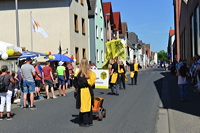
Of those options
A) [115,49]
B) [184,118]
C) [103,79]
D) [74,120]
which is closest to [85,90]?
[74,120]

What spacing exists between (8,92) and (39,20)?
17.7 meters

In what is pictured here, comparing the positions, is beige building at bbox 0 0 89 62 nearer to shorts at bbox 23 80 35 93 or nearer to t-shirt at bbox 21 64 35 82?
shorts at bbox 23 80 35 93

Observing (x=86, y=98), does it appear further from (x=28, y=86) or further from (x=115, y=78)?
(x=115, y=78)

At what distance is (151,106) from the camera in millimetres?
10375

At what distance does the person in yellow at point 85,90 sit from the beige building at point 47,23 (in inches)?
703

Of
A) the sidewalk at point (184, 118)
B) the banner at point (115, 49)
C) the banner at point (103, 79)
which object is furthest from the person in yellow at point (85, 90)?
the banner at point (115, 49)

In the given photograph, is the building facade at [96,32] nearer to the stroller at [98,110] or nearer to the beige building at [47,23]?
the beige building at [47,23]

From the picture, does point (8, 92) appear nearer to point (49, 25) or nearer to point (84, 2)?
point (49, 25)

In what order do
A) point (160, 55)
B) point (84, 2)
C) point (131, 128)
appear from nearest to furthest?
A: point (131, 128), point (84, 2), point (160, 55)

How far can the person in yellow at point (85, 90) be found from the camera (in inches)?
281

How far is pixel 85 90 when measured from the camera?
720 centimetres

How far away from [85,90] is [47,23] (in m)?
19.1

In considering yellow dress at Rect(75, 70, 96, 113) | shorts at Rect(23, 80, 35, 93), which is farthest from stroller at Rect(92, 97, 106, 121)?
shorts at Rect(23, 80, 35, 93)

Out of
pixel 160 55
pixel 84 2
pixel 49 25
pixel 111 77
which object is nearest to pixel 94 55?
pixel 84 2
